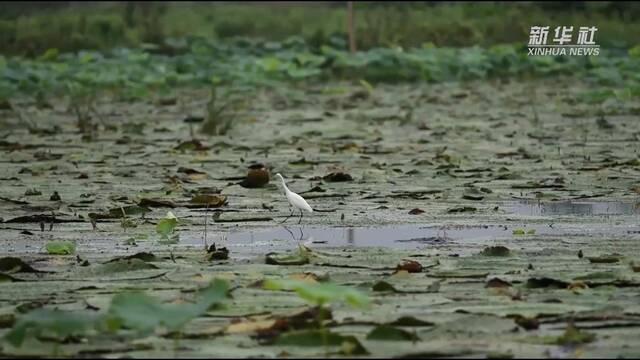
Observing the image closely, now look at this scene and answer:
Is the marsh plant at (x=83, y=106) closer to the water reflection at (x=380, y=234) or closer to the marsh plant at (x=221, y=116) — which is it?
the marsh plant at (x=221, y=116)

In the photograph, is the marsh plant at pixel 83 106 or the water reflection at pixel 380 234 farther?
the marsh plant at pixel 83 106

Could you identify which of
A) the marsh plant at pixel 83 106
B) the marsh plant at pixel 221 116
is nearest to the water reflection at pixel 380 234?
the marsh plant at pixel 83 106

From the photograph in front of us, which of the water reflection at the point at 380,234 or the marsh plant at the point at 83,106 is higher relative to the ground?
the marsh plant at the point at 83,106

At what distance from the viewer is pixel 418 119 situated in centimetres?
1011

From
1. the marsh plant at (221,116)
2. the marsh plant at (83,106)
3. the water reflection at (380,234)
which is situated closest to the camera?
the water reflection at (380,234)

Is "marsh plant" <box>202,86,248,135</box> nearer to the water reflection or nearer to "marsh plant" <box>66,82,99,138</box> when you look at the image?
"marsh plant" <box>66,82,99,138</box>

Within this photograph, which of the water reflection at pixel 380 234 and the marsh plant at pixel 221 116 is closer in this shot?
the water reflection at pixel 380 234

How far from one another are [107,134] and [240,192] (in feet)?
11.1

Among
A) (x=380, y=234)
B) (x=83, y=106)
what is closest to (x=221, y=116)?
(x=83, y=106)

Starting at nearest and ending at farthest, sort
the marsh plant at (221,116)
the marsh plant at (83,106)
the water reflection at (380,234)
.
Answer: the water reflection at (380,234), the marsh plant at (221,116), the marsh plant at (83,106)

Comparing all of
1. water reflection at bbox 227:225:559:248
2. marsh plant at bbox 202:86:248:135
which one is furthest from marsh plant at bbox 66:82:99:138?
water reflection at bbox 227:225:559:248

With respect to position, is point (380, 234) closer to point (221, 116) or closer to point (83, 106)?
point (221, 116)

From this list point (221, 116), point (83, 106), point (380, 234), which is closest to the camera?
point (380, 234)

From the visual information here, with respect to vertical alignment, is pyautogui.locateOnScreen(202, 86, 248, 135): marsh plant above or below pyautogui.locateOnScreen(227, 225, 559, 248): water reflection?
above
